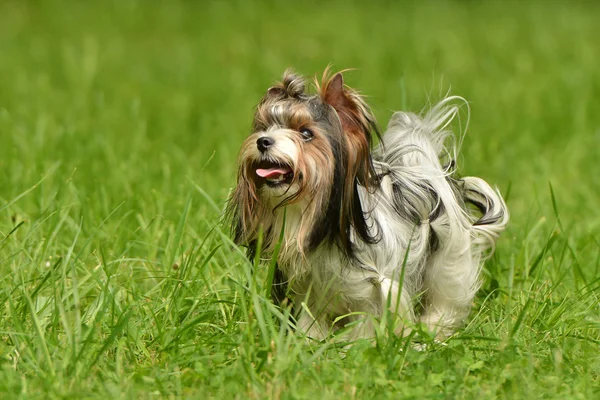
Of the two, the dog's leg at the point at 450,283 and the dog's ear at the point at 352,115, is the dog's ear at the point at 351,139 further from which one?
the dog's leg at the point at 450,283

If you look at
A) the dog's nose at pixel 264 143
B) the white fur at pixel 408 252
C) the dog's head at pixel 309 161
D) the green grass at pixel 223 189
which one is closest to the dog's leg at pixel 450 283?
the white fur at pixel 408 252

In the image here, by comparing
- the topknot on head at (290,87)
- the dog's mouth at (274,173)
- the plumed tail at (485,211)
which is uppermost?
the topknot on head at (290,87)

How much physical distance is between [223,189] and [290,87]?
207 centimetres

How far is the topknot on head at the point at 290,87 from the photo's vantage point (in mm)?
3907

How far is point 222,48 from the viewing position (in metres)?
10.3

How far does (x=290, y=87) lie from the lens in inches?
154

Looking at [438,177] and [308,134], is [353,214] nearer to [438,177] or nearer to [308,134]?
[308,134]

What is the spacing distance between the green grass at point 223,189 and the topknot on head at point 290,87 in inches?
22.7

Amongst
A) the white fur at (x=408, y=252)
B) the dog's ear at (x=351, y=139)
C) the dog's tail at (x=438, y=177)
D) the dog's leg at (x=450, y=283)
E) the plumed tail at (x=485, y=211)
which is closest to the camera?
the dog's ear at (x=351, y=139)

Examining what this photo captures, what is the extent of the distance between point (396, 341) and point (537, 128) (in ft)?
14.1

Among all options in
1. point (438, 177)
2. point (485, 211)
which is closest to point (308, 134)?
point (438, 177)

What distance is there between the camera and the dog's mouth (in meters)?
3.78

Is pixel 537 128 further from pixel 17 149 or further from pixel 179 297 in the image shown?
pixel 179 297

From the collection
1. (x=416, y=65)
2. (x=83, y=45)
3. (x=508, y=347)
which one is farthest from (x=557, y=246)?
(x=83, y=45)
